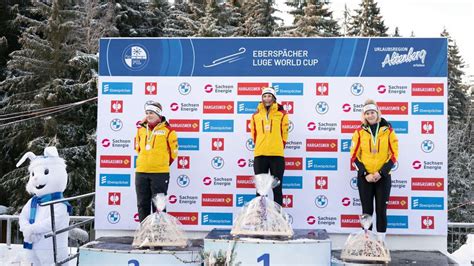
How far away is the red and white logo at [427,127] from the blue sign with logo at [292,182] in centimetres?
159

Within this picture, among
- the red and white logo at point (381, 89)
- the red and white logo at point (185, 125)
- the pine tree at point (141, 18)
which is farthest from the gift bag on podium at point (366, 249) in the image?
the pine tree at point (141, 18)

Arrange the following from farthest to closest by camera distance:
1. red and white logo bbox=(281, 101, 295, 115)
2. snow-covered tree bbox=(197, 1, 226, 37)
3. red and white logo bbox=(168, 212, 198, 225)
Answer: snow-covered tree bbox=(197, 1, 226, 37) → red and white logo bbox=(168, 212, 198, 225) → red and white logo bbox=(281, 101, 295, 115)

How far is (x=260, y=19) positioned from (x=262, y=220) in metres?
21.6

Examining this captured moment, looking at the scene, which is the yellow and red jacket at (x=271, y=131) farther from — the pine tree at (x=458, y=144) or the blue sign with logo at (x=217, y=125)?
the pine tree at (x=458, y=144)

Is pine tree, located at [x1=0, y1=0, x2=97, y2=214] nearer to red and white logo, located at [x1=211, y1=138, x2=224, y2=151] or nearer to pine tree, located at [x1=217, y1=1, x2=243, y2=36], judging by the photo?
pine tree, located at [x1=217, y1=1, x2=243, y2=36]

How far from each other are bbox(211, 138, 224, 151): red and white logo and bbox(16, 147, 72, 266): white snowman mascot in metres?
1.89

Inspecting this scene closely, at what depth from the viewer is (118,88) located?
719cm

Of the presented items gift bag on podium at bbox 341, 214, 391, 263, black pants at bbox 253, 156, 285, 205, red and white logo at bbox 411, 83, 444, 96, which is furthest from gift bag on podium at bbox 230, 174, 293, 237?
red and white logo at bbox 411, 83, 444, 96

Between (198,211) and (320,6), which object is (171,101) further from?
(320,6)

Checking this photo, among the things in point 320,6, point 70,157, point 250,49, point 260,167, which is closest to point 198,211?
point 260,167

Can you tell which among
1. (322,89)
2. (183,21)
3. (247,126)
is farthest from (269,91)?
(183,21)

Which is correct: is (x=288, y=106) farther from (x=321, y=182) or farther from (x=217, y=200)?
(x=217, y=200)

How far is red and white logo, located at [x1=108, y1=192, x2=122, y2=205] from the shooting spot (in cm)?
714

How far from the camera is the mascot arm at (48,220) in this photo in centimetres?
553
